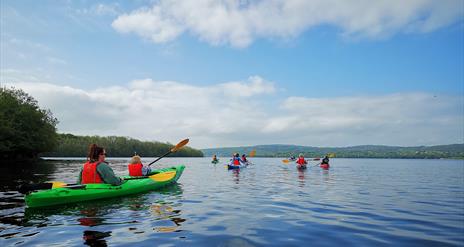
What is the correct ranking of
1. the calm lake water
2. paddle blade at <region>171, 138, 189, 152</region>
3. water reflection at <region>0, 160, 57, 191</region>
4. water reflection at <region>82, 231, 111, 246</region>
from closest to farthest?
water reflection at <region>82, 231, 111, 246</region> < the calm lake water < water reflection at <region>0, 160, 57, 191</region> < paddle blade at <region>171, 138, 189, 152</region>

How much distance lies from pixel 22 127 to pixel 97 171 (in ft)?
149

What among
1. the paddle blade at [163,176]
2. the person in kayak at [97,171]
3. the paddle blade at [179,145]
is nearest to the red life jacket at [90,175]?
the person in kayak at [97,171]

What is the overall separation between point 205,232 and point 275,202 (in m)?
5.18

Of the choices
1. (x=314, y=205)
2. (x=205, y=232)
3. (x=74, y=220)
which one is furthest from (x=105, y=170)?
(x=314, y=205)

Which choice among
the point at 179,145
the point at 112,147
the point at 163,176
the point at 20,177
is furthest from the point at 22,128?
the point at 112,147

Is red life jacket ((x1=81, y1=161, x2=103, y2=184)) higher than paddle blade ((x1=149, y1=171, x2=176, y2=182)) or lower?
higher

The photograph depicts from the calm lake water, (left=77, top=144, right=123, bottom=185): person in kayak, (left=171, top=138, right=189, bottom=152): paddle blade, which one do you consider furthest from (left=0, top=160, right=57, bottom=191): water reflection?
(left=171, top=138, right=189, bottom=152): paddle blade

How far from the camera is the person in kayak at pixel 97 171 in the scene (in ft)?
37.8

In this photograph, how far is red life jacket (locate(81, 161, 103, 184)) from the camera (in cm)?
1180

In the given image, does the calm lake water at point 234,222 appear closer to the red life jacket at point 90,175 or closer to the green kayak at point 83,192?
the green kayak at point 83,192

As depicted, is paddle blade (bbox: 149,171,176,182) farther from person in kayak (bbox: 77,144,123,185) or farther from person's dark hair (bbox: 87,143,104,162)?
person's dark hair (bbox: 87,143,104,162)

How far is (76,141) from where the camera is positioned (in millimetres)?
90000

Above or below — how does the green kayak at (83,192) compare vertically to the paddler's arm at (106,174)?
below

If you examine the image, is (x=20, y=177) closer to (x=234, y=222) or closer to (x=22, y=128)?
(x=234, y=222)
